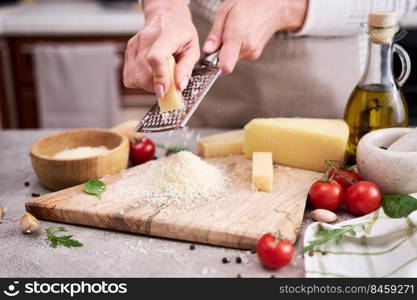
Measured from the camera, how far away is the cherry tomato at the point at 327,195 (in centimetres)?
119

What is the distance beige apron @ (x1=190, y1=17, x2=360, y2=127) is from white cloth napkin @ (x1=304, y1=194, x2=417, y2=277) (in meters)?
0.80

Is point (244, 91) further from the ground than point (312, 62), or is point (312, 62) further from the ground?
point (312, 62)

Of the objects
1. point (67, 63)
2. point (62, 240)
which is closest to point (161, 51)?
point (62, 240)

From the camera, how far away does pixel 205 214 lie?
1153 mm

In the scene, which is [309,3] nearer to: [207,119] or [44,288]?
[207,119]

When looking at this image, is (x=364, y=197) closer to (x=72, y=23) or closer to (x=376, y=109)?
(x=376, y=109)

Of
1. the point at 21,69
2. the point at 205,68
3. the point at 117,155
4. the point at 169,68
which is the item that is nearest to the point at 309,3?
the point at 205,68

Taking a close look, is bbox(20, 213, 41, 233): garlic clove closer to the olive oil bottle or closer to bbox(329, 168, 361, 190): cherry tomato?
bbox(329, 168, 361, 190): cherry tomato

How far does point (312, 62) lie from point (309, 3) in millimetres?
276

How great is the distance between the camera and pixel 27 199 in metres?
1.33

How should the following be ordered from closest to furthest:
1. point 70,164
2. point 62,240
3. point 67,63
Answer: point 62,240 < point 70,164 < point 67,63

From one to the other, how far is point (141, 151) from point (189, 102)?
0.97ft

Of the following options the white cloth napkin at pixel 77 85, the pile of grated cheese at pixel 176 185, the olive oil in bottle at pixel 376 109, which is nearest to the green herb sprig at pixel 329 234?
the pile of grated cheese at pixel 176 185

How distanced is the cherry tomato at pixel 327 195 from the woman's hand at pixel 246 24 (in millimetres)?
403
